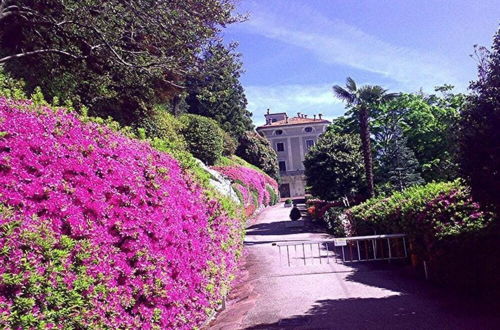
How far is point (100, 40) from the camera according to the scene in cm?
1001

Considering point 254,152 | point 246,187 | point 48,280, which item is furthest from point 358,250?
point 254,152

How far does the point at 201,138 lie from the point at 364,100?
411 inches

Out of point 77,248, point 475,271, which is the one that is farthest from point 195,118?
point 77,248

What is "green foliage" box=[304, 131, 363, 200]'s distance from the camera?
21844mm

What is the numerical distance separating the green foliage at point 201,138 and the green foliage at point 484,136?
2021 centimetres

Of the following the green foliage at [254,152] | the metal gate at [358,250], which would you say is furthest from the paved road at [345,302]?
the green foliage at [254,152]

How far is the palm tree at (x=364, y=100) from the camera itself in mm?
19927

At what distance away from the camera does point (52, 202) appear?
10.7 feet

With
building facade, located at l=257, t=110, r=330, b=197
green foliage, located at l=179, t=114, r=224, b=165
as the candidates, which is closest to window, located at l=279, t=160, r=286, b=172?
building facade, located at l=257, t=110, r=330, b=197

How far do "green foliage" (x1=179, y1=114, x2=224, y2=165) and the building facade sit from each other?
4115 centimetres

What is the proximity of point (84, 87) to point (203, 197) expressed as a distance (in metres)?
7.05

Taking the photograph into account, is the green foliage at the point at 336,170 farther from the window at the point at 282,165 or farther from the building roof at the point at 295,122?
the building roof at the point at 295,122

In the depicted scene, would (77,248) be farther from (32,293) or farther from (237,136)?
(237,136)

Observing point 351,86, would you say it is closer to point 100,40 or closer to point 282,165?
point 100,40
